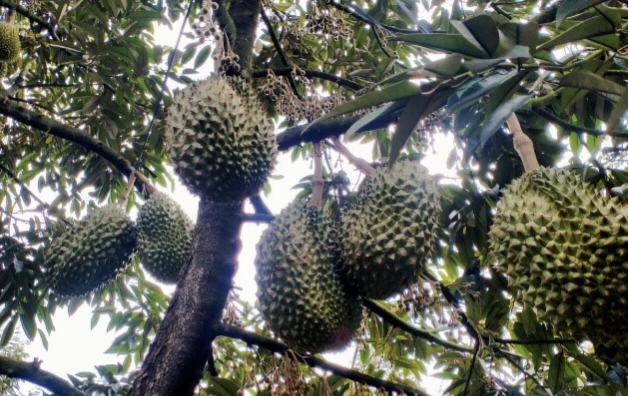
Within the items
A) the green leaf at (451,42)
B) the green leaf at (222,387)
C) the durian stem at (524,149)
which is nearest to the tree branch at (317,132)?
the durian stem at (524,149)

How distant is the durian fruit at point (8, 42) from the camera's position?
7.14 feet

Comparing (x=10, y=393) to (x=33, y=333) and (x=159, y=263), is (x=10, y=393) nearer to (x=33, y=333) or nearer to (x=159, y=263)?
(x=33, y=333)

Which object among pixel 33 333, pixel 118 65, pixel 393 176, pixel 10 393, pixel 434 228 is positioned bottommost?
pixel 10 393

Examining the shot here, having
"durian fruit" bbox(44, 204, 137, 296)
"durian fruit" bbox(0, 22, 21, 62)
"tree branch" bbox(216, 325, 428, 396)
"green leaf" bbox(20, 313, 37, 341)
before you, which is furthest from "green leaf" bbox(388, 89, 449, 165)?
"green leaf" bbox(20, 313, 37, 341)

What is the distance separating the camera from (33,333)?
2.39 metres

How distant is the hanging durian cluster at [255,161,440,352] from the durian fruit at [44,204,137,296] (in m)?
0.63

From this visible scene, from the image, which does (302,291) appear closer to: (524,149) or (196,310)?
(196,310)

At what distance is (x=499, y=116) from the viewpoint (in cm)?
92

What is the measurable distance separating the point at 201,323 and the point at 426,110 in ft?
3.05

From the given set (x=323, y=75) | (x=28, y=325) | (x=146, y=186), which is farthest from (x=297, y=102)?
(x=28, y=325)

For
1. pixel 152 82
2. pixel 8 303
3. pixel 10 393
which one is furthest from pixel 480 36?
pixel 10 393

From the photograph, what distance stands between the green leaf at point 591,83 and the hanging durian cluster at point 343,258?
0.66 meters

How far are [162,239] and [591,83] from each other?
145 cm

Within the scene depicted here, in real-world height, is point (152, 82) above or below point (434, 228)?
above
